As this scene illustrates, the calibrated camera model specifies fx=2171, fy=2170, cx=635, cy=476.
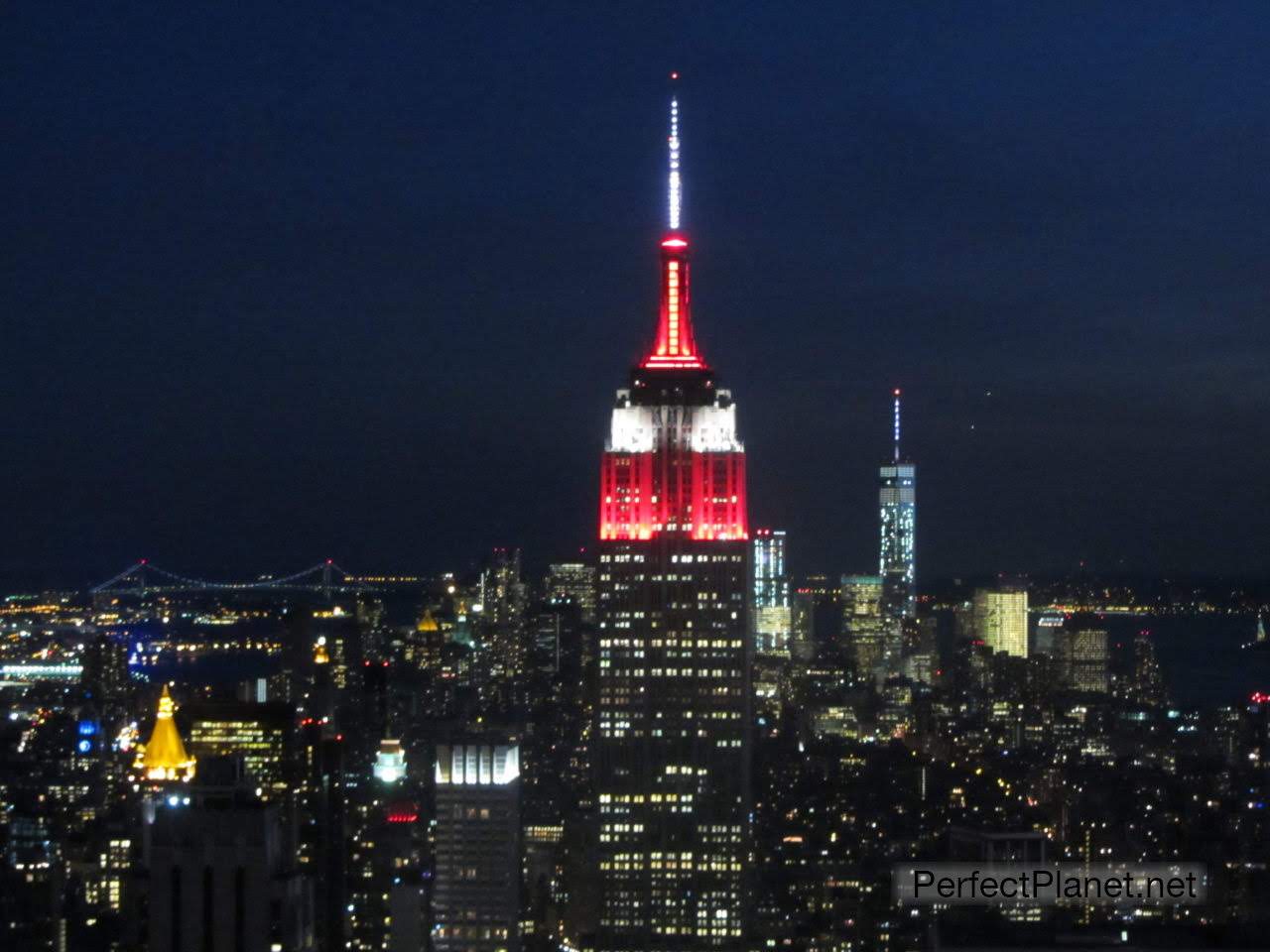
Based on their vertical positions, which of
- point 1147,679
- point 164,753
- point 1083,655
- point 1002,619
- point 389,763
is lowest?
point 389,763

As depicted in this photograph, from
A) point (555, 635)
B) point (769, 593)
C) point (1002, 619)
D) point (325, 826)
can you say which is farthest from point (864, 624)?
point (325, 826)

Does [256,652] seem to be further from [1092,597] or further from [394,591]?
[1092,597]

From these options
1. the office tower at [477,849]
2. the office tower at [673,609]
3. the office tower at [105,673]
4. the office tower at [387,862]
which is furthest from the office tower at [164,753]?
the office tower at [673,609]

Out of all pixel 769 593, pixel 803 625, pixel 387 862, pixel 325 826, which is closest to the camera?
pixel 325 826

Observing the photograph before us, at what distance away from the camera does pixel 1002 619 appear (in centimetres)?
1978

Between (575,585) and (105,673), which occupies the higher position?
(575,585)

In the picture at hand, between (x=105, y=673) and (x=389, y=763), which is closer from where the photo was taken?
(x=389, y=763)

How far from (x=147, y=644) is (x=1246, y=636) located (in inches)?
683

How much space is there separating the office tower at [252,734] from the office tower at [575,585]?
2.66m

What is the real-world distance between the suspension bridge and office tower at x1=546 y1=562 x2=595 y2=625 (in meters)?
3.87

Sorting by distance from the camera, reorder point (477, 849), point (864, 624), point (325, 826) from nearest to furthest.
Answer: point (325, 826) → point (477, 849) → point (864, 624)

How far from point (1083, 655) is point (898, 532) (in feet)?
20.7

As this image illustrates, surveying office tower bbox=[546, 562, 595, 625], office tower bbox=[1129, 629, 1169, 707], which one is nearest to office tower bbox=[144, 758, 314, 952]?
office tower bbox=[546, 562, 595, 625]

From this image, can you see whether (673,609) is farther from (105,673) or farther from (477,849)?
(105,673)
